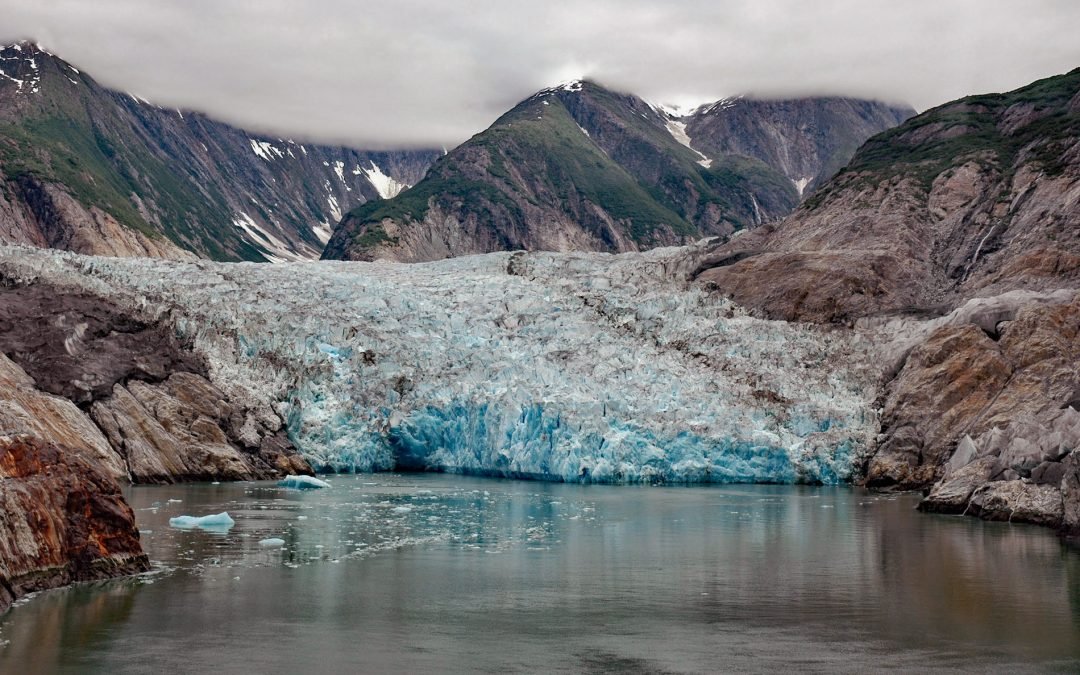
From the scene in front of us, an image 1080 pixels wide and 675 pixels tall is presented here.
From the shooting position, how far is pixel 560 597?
1977cm

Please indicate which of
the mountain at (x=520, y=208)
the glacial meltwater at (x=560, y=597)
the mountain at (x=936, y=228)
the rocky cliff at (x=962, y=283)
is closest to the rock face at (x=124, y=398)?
the glacial meltwater at (x=560, y=597)

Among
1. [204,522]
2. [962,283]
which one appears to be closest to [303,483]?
[204,522]

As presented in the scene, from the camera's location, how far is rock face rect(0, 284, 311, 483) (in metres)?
37.9

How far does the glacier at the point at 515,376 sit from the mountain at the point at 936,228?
794 centimetres

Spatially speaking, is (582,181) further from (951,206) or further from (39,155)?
(951,206)

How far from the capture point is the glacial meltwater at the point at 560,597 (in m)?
15.3

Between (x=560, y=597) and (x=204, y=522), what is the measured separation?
1108 centimetres

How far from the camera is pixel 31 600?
1728cm

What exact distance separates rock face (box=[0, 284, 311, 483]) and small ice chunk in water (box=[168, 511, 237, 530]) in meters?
10.5

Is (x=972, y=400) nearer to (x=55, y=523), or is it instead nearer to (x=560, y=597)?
(x=560, y=597)

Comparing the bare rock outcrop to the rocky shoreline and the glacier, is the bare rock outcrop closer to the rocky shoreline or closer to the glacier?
the glacier

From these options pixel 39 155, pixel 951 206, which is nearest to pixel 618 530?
pixel 951 206

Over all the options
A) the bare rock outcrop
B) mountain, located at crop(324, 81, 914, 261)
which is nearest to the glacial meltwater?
the bare rock outcrop

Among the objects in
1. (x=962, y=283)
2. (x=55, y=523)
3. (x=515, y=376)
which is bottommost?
(x=55, y=523)
